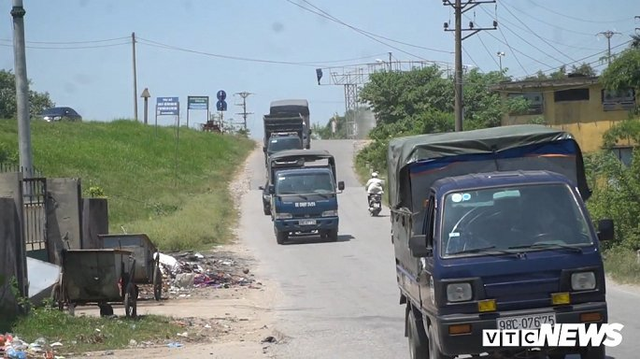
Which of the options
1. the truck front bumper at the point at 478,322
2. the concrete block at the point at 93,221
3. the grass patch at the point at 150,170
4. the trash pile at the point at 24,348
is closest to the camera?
the truck front bumper at the point at 478,322

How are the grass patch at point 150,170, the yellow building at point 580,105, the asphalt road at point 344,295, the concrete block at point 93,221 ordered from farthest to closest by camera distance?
the yellow building at point 580,105 < the grass patch at point 150,170 < the concrete block at point 93,221 < the asphalt road at point 344,295

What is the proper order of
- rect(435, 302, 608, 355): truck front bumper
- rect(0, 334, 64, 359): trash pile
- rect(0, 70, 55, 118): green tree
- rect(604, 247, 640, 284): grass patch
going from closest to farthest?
rect(435, 302, 608, 355): truck front bumper, rect(0, 334, 64, 359): trash pile, rect(604, 247, 640, 284): grass patch, rect(0, 70, 55, 118): green tree

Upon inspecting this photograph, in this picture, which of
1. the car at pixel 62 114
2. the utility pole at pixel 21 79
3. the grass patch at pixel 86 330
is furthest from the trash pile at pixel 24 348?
the car at pixel 62 114

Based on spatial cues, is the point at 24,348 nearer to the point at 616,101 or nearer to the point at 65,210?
the point at 65,210

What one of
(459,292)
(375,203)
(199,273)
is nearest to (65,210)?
(199,273)

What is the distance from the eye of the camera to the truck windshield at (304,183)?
98.5 feet

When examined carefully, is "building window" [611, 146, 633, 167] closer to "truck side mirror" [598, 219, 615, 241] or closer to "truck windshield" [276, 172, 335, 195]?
"truck windshield" [276, 172, 335, 195]

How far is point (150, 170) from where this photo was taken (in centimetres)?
5400

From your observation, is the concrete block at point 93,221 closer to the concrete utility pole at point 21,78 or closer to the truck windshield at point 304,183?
the concrete utility pole at point 21,78

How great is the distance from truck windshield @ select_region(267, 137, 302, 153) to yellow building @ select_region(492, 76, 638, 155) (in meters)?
11.2

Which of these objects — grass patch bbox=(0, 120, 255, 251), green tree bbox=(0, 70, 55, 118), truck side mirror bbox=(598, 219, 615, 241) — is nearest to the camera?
truck side mirror bbox=(598, 219, 615, 241)

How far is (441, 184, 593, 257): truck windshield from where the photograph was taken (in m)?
8.52

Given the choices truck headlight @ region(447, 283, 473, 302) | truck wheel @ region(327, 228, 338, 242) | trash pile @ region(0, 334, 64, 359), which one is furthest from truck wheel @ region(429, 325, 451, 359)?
truck wheel @ region(327, 228, 338, 242)

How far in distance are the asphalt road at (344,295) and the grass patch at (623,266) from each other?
92cm
